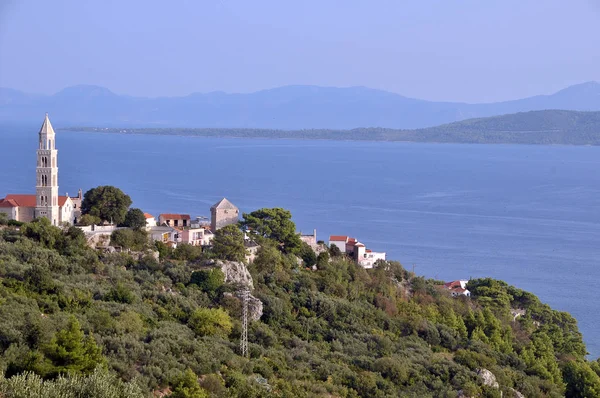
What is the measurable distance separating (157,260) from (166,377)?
34.3ft

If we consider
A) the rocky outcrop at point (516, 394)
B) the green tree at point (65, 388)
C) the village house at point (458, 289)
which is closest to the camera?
the green tree at point (65, 388)

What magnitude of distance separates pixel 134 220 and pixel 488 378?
13.2 metres

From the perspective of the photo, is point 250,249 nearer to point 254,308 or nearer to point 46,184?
point 254,308

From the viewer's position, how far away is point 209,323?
22828 millimetres

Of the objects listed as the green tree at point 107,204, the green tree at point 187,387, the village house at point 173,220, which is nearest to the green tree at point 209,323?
the green tree at point 187,387

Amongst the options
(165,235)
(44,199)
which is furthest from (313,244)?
(44,199)

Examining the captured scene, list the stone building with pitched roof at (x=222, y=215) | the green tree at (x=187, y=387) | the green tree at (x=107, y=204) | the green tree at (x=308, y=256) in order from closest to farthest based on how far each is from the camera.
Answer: the green tree at (x=187, y=387) < the green tree at (x=107, y=204) < the green tree at (x=308, y=256) < the stone building with pitched roof at (x=222, y=215)

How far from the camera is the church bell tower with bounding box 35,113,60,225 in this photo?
3020 centimetres

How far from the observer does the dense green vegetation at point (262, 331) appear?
56.5 feet

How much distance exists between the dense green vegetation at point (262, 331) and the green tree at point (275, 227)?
0.16 m

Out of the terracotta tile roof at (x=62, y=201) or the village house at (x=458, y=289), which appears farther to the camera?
the village house at (x=458, y=289)

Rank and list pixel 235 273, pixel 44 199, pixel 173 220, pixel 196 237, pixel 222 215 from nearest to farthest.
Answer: pixel 235 273, pixel 44 199, pixel 196 237, pixel 222 215, pixel 173 220

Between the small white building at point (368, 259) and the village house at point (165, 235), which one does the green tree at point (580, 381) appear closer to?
the small white building at point (368, 259)

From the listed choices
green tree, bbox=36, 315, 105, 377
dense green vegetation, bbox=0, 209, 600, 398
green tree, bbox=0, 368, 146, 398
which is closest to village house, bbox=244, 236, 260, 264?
dense green vegetation, bbox=0, 209, 600, 398
